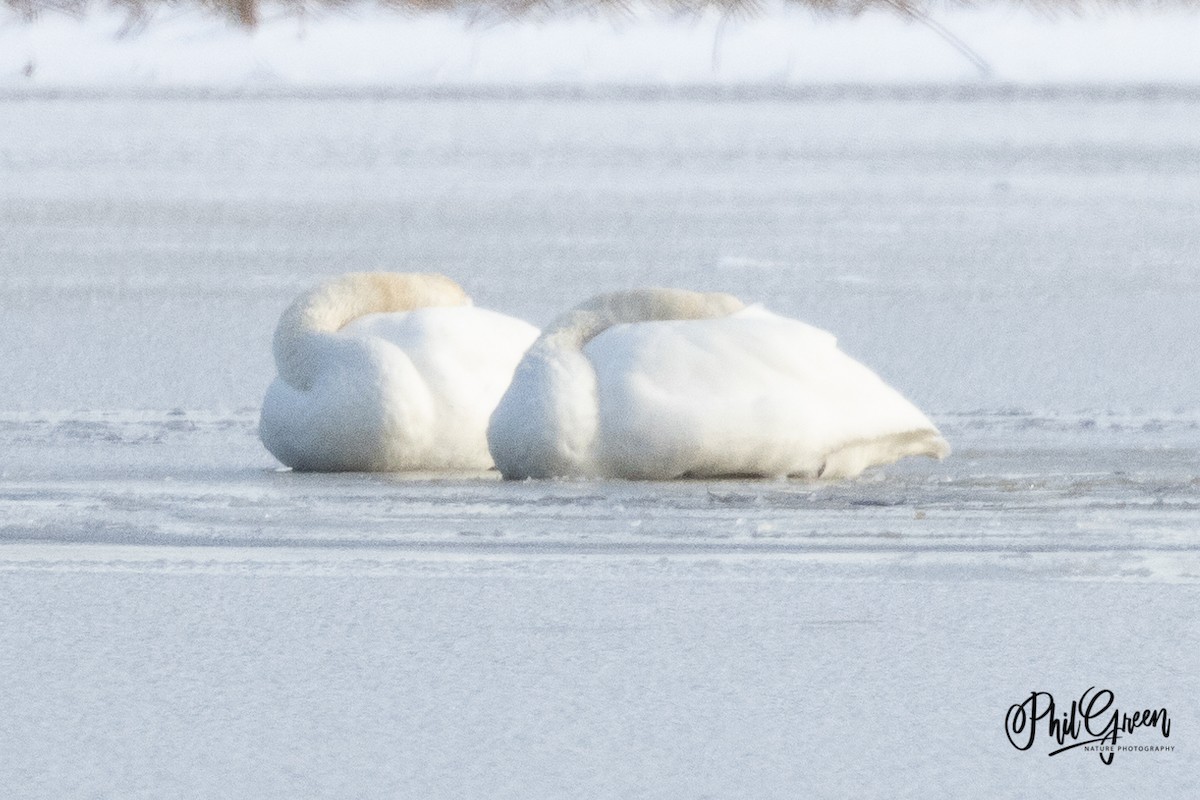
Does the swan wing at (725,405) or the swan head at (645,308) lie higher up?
the swan head at (645,308)

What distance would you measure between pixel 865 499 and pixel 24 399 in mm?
2423

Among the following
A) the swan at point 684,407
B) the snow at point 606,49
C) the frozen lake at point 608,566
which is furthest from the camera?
the snow at point 606,49

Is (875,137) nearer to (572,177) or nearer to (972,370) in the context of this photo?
(572,177)

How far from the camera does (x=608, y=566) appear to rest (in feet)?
12.4

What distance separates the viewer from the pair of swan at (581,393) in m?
4.53

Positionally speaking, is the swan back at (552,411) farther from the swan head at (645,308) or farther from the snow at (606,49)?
the snow at (606,49)

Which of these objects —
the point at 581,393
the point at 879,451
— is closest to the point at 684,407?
the point at 581,393

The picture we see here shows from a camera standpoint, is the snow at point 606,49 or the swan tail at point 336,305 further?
the snow at point 606,49

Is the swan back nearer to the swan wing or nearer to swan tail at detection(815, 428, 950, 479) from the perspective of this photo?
the swan wing

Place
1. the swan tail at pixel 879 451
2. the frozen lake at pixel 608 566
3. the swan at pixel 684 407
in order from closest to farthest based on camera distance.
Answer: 1. the frozen lake at pixel 608 566
2. the swan at pixel 684 407
3. the swan tail at pixel 879 451

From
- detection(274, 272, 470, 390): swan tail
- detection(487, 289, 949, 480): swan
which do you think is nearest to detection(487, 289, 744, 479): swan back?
detection(487, 289, 949, 480): swan

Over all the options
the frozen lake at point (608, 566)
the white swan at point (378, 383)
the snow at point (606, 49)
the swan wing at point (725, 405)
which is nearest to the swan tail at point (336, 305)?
the white swan at point (378, 383)

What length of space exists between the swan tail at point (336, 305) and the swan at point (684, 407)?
0.45 metres

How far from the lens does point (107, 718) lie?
293cm
